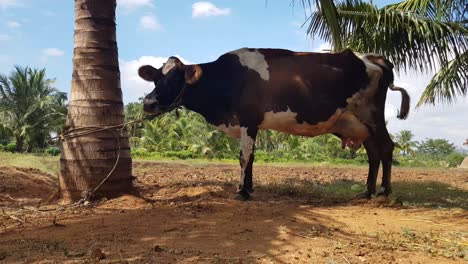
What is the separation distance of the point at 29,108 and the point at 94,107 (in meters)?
30.9

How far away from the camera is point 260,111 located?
6.71m

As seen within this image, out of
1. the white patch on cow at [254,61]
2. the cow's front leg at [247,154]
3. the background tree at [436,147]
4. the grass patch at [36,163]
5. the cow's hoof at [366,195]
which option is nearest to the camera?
the cow's front leg at [247,154]

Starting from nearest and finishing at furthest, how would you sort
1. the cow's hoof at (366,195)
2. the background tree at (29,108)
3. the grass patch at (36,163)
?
the cow's hoof at (366,195)
the grass patch at (36,163)
the background tree at (29,108)

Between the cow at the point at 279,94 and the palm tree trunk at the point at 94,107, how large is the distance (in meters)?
0.58

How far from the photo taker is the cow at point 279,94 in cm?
672

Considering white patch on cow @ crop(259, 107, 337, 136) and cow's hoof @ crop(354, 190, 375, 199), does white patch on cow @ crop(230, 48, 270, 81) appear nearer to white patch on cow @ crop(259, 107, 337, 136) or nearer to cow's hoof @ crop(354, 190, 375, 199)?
white patch on cow @ crop(259, 107, 337, 136)

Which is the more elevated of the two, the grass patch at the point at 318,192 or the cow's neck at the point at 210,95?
the cow's neck at the point at 210,95

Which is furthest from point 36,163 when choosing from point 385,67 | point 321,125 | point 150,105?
point 385,67

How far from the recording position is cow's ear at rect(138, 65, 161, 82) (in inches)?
272

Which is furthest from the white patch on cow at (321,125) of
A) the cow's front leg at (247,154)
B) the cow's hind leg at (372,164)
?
the cow's front leg at (247,154)

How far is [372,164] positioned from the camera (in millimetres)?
7230

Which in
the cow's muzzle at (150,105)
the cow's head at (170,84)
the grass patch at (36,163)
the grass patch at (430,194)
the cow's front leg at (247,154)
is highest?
the cow's head at (170,84)

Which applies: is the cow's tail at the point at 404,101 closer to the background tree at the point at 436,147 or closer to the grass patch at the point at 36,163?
the grass patch at the point at 36,163

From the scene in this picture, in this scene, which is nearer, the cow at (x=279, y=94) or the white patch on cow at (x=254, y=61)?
the cow at (x=279, y=94)
